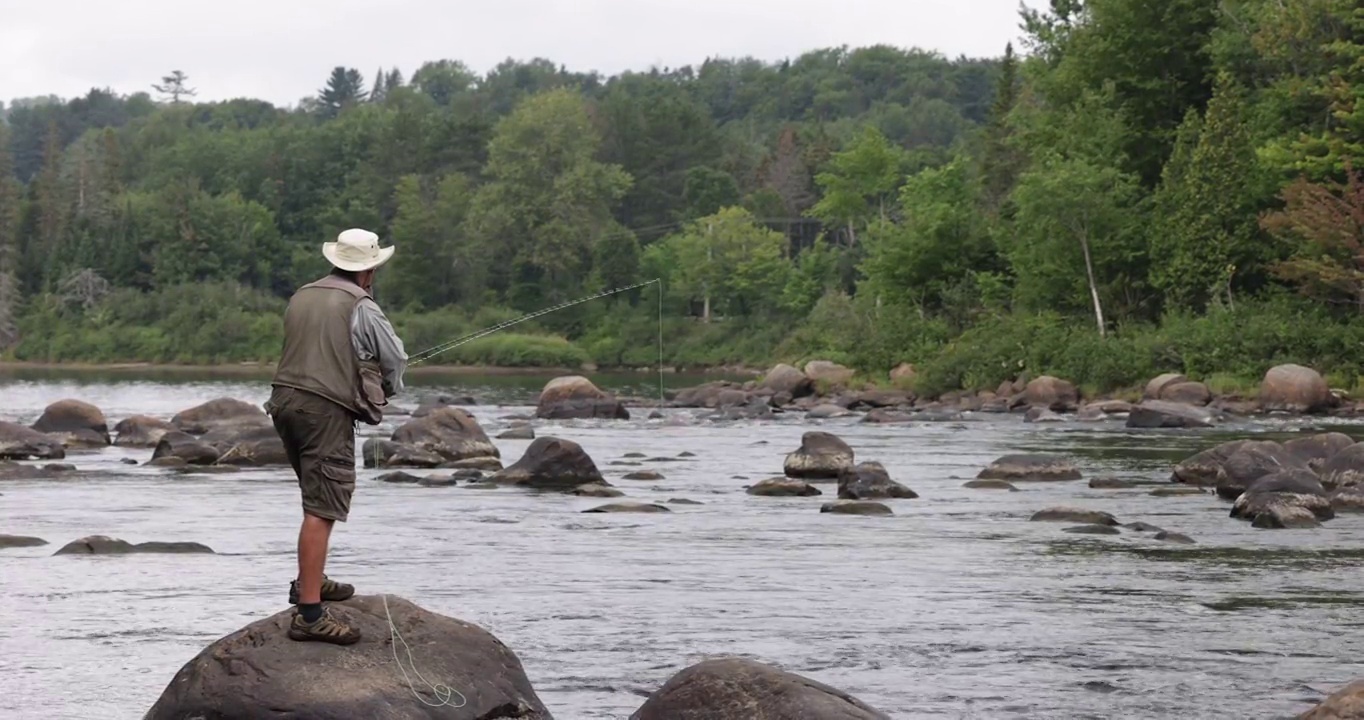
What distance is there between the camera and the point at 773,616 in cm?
1405

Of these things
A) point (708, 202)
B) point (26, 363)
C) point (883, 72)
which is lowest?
point (26, 363)

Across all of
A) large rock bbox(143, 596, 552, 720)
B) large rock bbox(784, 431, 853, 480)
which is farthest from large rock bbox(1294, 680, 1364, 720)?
large rock bbox(784, 431, 853, 480)

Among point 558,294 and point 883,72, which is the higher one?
point 883,72

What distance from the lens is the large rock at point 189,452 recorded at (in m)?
28.7

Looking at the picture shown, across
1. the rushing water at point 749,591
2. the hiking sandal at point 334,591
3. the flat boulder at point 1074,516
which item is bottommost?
the rushing water at point 749,591

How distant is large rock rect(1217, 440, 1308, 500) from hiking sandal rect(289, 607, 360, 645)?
15224 millimetres

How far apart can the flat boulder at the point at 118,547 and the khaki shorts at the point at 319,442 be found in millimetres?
8200

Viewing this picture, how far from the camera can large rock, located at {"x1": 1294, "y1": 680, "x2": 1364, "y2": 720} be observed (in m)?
9.19

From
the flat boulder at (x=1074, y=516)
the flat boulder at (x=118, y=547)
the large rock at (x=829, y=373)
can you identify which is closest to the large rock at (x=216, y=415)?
the flat boulder at (x=118, y=547)

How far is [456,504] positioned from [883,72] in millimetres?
181486

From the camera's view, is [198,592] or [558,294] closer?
[198,592]

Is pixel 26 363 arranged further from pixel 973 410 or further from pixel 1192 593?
pixel 1192 593

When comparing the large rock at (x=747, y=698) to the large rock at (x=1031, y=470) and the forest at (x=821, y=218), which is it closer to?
the large rock at (x=1031, y=470)

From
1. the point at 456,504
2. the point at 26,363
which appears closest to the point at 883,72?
the point at 26,363
